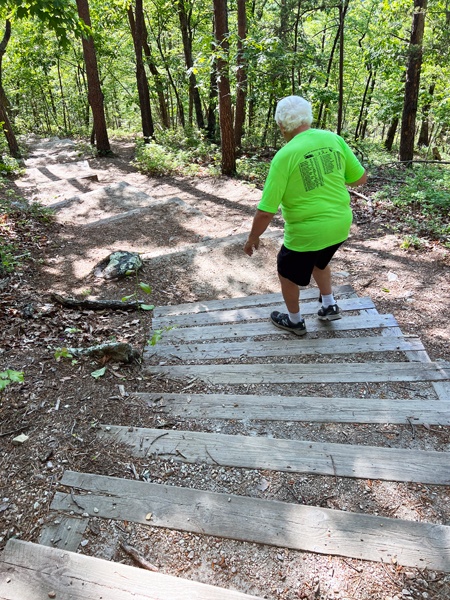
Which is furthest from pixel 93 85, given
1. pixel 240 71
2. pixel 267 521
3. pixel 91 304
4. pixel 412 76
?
pixel 267 521

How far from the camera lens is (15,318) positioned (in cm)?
374

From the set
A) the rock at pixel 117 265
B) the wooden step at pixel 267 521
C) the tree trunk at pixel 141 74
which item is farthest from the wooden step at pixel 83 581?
the tree trunk at pixel 141 74

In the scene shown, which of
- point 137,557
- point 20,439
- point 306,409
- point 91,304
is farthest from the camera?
point 91,304

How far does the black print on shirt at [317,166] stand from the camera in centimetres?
258

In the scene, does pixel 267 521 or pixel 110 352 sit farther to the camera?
pixel 110 352

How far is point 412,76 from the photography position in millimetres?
10648

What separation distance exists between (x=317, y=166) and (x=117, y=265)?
3.74m

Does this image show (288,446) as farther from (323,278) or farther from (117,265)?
(117,265)

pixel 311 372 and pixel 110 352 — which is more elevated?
pixel 110 352

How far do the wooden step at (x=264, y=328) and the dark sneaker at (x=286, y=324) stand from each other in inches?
2.0

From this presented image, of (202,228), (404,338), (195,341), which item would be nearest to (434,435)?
(404,338)

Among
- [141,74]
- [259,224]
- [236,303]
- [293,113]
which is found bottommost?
[236,303]

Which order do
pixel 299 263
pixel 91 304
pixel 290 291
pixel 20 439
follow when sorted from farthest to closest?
pixel 91 304
pixel 290 291
pixel 299 263
pixel 20 439

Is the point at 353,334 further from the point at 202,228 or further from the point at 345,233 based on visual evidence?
the point at 202,228
